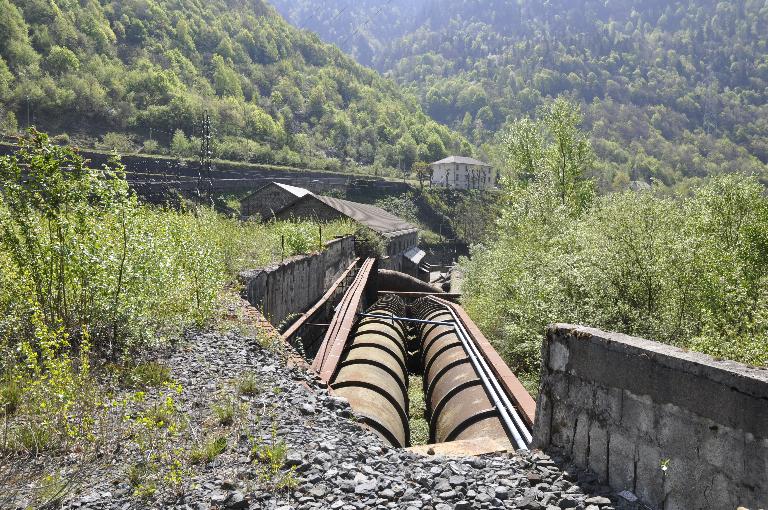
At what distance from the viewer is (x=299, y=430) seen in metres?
4.86

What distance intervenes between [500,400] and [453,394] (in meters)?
1.08

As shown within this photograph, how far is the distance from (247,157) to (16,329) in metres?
65.6

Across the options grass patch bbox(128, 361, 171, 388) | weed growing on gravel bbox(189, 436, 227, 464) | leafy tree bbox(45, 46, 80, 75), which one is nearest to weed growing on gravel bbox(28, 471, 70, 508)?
weed growing on gravel bbox(189, 436, 227, 464)

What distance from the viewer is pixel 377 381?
7969 mm

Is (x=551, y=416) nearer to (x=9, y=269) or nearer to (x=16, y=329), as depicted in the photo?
(x=16, y=329)

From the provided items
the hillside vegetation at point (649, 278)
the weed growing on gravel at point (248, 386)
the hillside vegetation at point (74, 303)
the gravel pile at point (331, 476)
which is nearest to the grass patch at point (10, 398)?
the hillside vegetation at point (74, 303)

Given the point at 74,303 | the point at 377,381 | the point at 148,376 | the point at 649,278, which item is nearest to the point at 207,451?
the point at 148,376

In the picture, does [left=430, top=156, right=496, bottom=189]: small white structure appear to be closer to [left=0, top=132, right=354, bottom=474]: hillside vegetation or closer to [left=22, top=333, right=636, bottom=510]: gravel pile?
[left=0, top=132, right=354, bottom=474]: hillside vegetation

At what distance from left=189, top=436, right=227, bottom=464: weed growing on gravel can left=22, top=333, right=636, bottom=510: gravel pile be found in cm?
6

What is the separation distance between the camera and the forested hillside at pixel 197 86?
203ft

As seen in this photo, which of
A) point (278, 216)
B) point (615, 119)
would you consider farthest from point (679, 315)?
point (615, 119)

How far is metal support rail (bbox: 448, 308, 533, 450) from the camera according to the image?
5918 millimetres

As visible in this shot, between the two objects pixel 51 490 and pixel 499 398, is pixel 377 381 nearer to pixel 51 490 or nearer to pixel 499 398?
pixel 499 398

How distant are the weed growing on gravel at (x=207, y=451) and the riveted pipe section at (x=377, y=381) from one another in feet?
5.75
